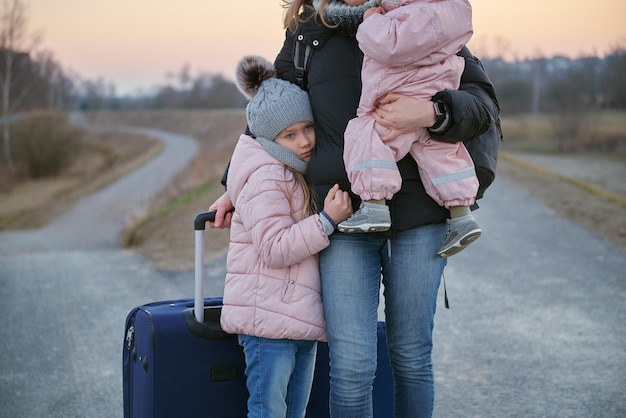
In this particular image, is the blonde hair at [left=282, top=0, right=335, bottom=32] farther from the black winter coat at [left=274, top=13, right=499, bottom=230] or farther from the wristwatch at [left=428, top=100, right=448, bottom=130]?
the wristwatch at [left=428, top=100, right=448, bottom=130]

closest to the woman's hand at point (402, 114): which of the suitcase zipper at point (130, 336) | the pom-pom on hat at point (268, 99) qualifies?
the pom-pom on hat at point (268, 99)

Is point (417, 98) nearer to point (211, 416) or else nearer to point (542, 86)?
point (211, 416)

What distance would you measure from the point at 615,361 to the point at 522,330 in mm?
794

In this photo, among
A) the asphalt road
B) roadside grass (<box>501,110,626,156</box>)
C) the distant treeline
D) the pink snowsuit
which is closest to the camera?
the pink snowsuit

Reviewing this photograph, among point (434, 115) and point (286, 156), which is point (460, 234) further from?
point (286, 156)

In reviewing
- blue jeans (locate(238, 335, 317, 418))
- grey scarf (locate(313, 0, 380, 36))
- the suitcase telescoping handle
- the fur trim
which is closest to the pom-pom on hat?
the fur trim

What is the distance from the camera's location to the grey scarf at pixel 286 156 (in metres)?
2.64

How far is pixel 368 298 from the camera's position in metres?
2.49

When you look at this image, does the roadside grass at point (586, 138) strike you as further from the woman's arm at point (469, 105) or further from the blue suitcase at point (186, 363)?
the blue suitcase at point (186, 363)

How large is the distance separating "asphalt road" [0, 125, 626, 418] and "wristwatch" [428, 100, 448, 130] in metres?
2.13

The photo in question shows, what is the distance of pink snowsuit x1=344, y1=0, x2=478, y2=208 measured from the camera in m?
2.30

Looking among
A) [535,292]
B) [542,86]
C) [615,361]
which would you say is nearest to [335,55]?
[615,361]

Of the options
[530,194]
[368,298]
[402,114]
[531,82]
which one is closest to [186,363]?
[368,298]

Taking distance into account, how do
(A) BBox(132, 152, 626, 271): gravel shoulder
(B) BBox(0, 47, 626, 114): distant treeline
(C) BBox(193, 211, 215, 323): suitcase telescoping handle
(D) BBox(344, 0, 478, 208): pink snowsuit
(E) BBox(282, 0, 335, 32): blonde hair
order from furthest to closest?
(B) BBox(0, 47, 626, 114): distant treeline → (A) BBox(132, 152, 626, 271): gravel shoulder → (C) BBox(193, 211, 215, 323): suitcase telescoping handle → (E) BBox(282, 0, 335, 32): blonde hair → (D) BBox(344, 0, 478, 208): pink snowsuit
